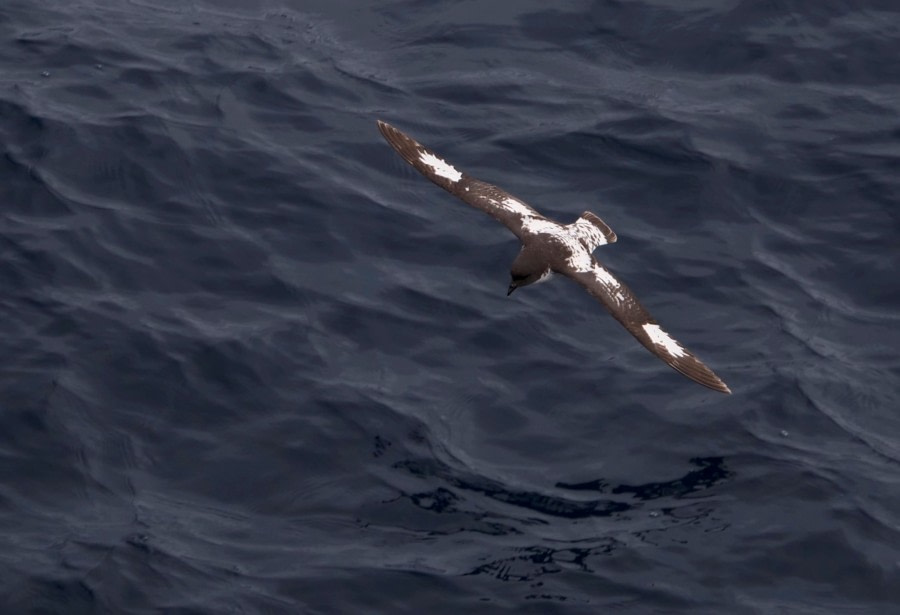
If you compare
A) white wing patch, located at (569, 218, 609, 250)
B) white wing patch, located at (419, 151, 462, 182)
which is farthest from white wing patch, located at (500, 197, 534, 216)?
white wing patch, located at (419, 151, 462, 182)

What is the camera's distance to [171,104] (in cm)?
1888

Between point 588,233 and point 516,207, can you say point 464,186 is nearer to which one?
point 516,207

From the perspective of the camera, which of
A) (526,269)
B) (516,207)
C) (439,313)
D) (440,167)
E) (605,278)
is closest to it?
(605,278)

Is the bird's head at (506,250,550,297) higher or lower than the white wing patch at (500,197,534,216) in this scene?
lower

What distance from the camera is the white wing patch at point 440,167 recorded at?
53.7 feet

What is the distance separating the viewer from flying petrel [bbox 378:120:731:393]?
14.0 m

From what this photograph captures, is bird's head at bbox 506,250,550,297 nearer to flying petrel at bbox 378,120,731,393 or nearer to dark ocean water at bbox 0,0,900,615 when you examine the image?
flying petrel at bbox 378,120,731,393

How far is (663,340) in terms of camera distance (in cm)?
1408

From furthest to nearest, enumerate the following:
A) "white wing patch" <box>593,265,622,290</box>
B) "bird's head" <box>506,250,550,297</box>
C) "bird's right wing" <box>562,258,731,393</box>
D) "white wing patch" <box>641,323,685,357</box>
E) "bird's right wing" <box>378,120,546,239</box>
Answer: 1. "bird's right wing" <box>378,120,546,239</box>
2. "bird's head" <box>506,250,550,297</box>
3. "white wing patch" <box>593,265,622,290</box>
4. "white wing patch" <box>641,323,685,357</box>
5. "bird's right wing" <box>562,258,731,393</box>

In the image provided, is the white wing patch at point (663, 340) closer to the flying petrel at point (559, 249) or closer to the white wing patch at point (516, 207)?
the flying petrel at point (559, 249)

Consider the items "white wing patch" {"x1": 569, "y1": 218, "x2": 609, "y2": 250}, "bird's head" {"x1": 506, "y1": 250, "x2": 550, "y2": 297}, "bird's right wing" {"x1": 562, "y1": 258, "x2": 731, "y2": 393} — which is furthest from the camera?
"white wing patch" {"x1": 569, "y1": 218, "x2": 609, "y2": 250}

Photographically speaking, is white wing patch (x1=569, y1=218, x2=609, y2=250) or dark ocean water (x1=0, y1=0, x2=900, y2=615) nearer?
dark ocean water (x1=0, y1=0, x2=900, y2=615)

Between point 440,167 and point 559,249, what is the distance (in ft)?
7.22

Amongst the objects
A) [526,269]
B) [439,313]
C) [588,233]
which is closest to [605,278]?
[526,269]
